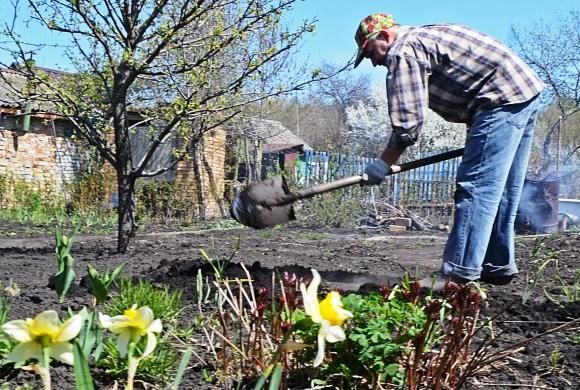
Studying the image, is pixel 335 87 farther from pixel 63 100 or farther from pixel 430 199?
pixel 63 100

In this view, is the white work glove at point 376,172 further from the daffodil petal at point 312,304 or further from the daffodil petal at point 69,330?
the daffodil petal at point 69,330

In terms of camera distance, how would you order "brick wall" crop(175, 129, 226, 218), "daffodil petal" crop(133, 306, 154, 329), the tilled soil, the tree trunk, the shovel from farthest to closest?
"brick wall" crop(175, 129, 226, 218) → the tree trunk → the shovel → the tilled soil → "daffodil petal" crop(133, 306, 154, 329)

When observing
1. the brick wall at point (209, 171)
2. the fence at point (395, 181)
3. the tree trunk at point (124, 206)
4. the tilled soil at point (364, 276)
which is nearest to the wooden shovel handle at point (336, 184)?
the tilled soil at point (364, 276)

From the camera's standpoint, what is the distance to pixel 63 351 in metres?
1.10

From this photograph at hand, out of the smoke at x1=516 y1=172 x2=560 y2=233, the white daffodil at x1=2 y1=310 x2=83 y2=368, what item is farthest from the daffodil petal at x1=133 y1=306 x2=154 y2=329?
the smoke at x1=516 y1=172 x2=560 y2=233

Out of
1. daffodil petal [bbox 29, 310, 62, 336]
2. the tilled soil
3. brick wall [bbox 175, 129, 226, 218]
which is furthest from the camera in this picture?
brick wall [bbox 175, 129, 226, 218]

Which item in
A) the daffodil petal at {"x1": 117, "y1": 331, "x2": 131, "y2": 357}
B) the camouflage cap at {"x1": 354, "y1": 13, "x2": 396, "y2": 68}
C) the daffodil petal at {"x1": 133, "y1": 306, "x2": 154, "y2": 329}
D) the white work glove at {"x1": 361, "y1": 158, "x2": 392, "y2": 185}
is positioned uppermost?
the camouflage cap at {"x1": 354, "y1": 13, "x2": 396, "y2": 68}

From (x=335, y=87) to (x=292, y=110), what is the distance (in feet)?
21.4

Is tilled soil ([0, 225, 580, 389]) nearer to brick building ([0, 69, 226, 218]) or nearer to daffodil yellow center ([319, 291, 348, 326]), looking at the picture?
daffodil yellow center ([319, 291, 348, 326])

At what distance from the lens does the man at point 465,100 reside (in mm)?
3529

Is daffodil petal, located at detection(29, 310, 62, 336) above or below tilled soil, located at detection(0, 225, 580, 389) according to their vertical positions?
above

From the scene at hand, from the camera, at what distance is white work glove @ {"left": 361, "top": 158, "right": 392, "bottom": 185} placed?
3668 millimetres

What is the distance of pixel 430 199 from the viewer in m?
17.3

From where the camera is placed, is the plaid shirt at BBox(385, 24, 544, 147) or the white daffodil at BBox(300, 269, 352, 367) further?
the plaid shirt at BBox(385, 24, 544, 147)
